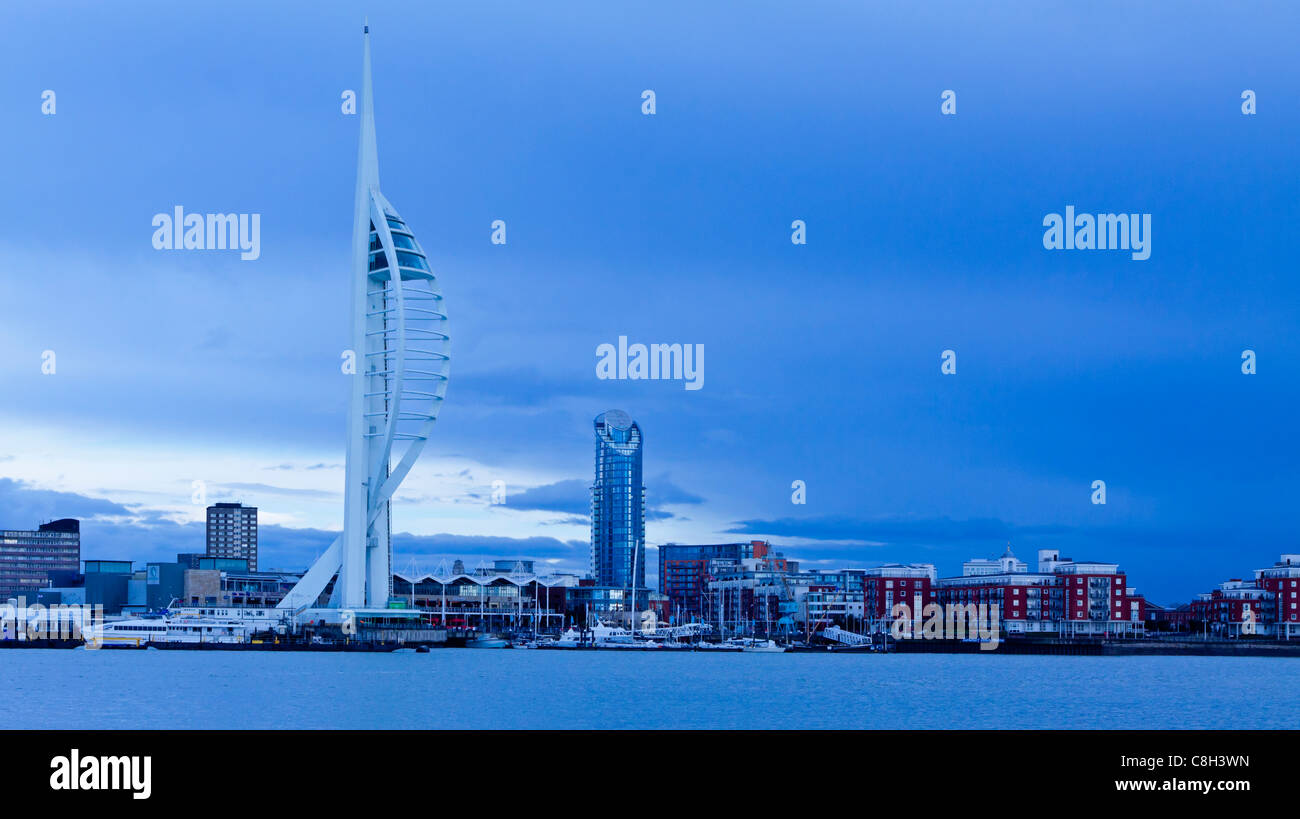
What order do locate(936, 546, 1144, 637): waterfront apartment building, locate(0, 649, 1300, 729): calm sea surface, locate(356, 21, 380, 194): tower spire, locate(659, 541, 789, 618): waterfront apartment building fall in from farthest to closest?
locate(659, 541, 789, 618): waterfront apartment building → locate(936, 546, 1144, 637): waterfront apartment building → locate(356, 21, 380, 194): tower spire → locate(0, 649, 1300, 729): calm sea surface

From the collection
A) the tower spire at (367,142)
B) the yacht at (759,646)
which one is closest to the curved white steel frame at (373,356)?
the tower spire at (367,142)

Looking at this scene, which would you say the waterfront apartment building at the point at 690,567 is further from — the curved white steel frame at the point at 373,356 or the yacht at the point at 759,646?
the curved white steel frame at the point at 373,356

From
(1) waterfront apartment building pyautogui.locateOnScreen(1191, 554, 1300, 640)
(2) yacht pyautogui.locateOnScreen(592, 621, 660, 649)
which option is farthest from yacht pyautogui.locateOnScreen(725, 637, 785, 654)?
(1) waterfront apartment building pyautogui.locateOnScreen(1191, 554, 1300, 640)

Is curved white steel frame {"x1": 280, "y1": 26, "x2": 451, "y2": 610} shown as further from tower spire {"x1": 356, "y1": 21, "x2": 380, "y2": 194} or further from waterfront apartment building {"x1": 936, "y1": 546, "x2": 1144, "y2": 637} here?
waterfront apartment building {"x1": 936, "y1": 546, "x2": 1144, "y2": 637}

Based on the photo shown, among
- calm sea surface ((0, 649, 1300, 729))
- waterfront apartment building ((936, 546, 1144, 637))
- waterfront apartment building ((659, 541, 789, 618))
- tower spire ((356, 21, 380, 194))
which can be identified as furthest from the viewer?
waterfront apartment building ((659, 541, 789, 618))

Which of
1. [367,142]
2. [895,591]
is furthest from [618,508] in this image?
[367,142]
